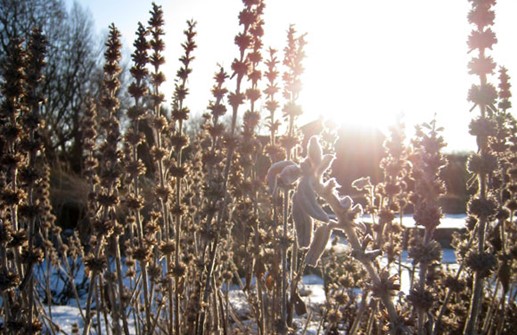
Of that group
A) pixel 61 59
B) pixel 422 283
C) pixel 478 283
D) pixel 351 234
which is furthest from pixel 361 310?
pixel 61 59

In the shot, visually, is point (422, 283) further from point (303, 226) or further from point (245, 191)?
point (245, 191)

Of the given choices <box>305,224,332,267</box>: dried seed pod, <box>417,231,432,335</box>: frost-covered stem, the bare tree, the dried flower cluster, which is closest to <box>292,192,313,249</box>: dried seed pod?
<box>305,224,332,267</box>: dried seed pod

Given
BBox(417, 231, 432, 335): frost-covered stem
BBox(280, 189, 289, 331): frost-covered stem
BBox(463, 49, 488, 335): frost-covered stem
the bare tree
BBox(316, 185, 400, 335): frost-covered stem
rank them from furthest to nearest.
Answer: the bare tree, BBox(280, 189, 289, 331): frost-covered stem, BBox(463, 49, 488, 335): frost-covered stem, BBox(417, 231, 432, 335): frost-covered stem, BBox(316, 185, 400, 335): frost-covered stem

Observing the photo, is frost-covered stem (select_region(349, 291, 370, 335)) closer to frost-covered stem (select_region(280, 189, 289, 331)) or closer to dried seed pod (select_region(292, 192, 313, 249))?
frost-covered stem (select_region(280, 189, 289, 331))

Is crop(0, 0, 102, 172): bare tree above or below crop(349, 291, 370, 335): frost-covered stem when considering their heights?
above

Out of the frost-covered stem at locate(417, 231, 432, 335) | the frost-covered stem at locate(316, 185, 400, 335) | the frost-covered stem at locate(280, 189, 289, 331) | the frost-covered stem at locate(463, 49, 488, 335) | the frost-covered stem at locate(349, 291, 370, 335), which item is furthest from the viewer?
the frost-covered stem at locate(349, 291, 370, 335)

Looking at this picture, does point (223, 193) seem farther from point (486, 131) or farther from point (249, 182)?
point (486, 131)

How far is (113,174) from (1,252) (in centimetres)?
68

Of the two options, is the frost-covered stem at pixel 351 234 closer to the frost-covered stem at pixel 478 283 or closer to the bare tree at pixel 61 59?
the frost-covered stem at pixel 478 283

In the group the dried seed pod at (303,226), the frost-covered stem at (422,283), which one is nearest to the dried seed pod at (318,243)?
the dried seed pod at (303,226)

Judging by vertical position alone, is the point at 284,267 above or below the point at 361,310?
above

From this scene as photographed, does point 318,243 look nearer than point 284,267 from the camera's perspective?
Yes

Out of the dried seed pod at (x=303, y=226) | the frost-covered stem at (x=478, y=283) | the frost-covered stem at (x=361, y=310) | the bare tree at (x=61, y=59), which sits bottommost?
the frost-covered stem at (x=361, y=310)

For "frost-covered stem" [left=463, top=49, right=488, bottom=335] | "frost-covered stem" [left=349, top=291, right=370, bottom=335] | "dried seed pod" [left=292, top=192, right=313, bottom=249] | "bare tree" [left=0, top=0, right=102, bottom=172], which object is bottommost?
"frost-covered stem" [left=349, top=291, right=370, bottom=335]
